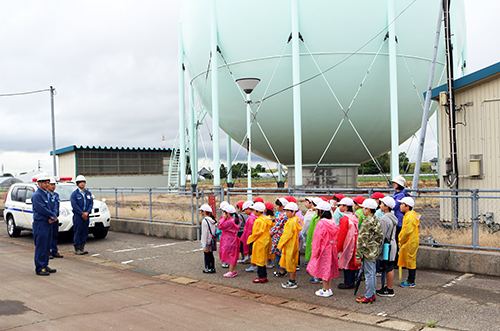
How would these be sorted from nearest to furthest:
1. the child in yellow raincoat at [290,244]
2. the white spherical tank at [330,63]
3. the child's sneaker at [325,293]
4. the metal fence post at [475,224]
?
the child's sneaker at [325,293] < the child in yellow raincoat at [290,244] < the metal fence post at [475,224] < the white spherical tank at [330,63]

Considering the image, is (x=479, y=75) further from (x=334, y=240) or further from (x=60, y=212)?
(x=60, y=212)

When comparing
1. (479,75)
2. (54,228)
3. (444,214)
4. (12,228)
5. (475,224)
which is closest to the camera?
(475,224)

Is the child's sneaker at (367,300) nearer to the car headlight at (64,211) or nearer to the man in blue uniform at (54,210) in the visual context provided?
the man in blue uniform at (54,210)

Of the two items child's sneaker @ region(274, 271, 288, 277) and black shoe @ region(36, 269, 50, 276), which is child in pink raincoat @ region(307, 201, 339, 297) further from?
black shoe @ region(36, 269, 50, 276)

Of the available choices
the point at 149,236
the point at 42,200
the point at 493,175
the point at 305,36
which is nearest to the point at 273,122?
the point at 305,36

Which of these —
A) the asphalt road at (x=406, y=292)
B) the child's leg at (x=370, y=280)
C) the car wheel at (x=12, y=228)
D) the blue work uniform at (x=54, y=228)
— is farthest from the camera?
the car wheel at (x=12, y=228)

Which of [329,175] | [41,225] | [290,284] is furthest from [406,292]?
[329,175]

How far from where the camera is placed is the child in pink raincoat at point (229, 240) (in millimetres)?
7254

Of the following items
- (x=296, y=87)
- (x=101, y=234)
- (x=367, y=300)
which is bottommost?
(x=101, y=234)

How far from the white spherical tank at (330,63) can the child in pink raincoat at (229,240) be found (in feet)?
22.2

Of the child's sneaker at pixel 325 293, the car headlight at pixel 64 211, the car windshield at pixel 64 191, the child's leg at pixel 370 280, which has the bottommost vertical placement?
the child's sneaker at pixel 325 293

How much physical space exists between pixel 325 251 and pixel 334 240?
202mm

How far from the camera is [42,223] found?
8102 millimetres

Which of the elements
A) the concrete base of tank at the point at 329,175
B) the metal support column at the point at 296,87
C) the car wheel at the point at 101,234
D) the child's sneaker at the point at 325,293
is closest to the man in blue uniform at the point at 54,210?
the car wheel at the point at 101,234
